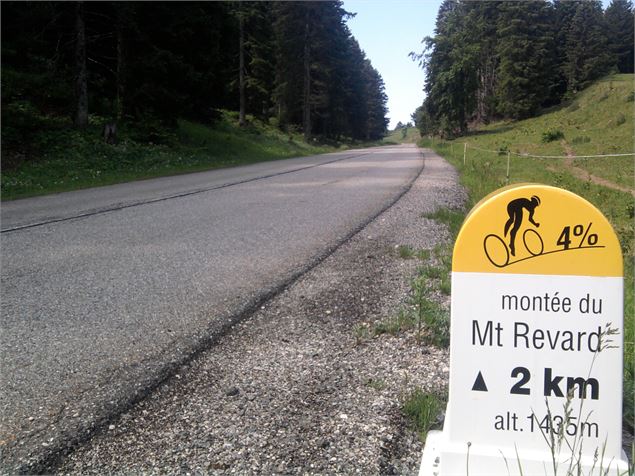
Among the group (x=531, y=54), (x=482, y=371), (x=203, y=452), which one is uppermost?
(x=531, y=54)

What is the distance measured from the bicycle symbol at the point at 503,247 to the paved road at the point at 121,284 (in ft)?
6.58

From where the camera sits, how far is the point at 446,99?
196 feet

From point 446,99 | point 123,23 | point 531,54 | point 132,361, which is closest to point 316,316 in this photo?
point 132,361

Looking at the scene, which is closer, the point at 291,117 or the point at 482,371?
the point at 482,371

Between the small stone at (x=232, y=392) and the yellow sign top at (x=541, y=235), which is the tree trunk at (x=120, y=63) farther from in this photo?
the yellow sign top at (x=541, y=235)

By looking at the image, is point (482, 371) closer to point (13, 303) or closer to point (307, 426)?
point (307, 426)

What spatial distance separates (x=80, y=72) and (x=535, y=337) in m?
21.9

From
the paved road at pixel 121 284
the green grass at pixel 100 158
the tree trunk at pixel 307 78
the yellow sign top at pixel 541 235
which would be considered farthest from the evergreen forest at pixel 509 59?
the yellow sign top at pixel 541 235

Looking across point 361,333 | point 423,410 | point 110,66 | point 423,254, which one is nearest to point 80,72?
point 110,66

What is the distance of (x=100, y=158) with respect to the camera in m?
18.5

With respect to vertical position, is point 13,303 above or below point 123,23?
below

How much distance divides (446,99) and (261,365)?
5976cm

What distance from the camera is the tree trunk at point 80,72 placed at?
2055 centimetres

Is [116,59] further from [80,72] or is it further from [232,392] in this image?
[232,392]
